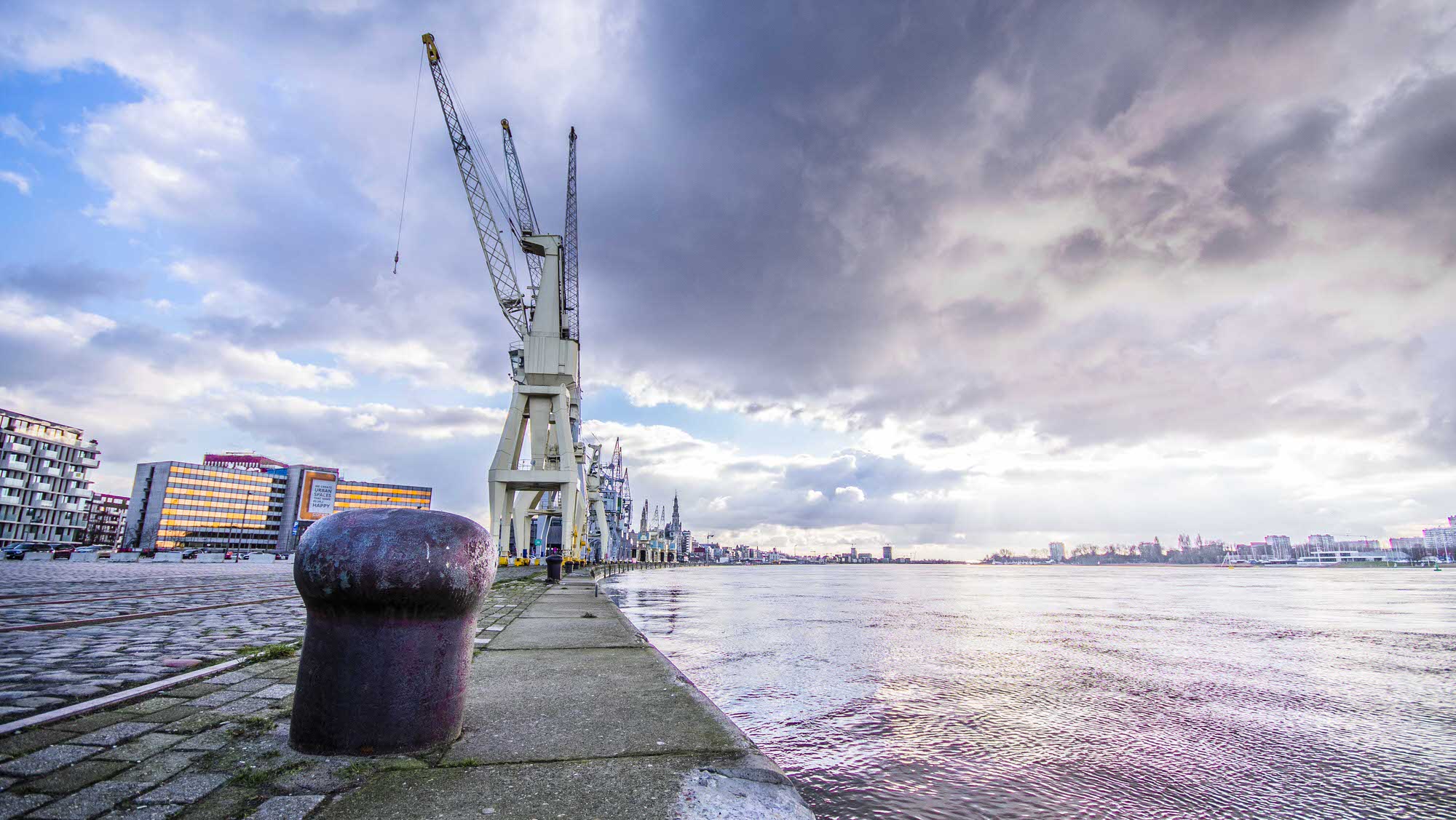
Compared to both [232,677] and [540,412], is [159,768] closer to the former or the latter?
[232,677]

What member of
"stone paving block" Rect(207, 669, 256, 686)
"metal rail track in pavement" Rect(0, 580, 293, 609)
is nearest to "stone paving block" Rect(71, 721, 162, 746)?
"stone paving block" Rect(207, 669, 256, 686)

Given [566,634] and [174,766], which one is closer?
[174,766]

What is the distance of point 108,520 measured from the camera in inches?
5497

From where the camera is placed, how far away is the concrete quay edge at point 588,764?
2.25 metres

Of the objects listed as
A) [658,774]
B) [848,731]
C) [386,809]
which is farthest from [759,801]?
[848,731]

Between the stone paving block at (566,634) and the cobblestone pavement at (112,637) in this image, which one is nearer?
the cobblestone pavement at (112,637)

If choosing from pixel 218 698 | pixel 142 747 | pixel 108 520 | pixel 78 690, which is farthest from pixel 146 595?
pixel 108 520

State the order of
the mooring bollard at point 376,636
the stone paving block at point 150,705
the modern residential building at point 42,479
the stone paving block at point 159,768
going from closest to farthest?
the stone paving block at point 159,768 < the mooring bollard at point 376,636 < the stone paving block at point 150,705 < the modern residential building at point 42,479

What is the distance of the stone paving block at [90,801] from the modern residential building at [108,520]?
174268 millimetres

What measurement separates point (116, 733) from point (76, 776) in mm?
682

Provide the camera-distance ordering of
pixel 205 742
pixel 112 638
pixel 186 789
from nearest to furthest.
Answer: pixel 186 789 → pixel 205 742 → pixel 112 638

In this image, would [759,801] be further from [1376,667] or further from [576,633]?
[1376,667]

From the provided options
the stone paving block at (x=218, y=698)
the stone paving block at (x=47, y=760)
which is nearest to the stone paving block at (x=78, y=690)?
the stone paving block at (x=218, y=698)

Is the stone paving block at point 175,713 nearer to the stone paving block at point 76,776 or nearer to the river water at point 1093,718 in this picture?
the stone paving block at point 76,776
